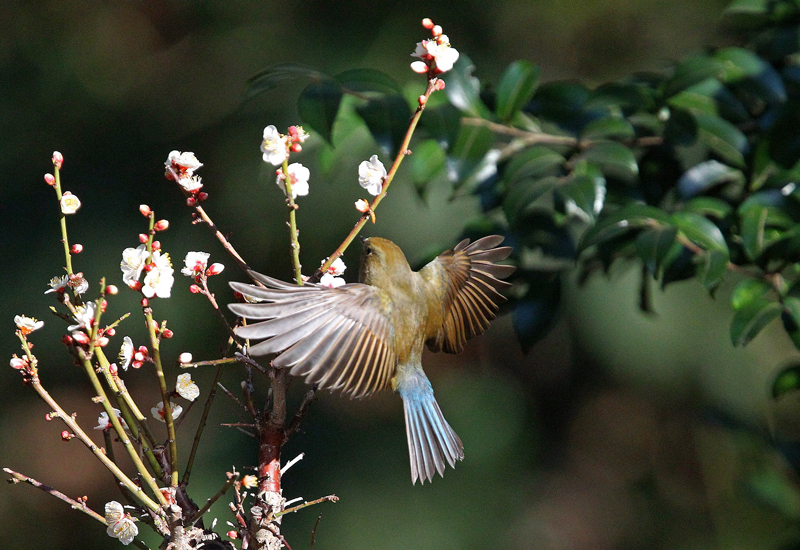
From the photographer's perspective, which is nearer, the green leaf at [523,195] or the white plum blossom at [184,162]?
the white plum blossom at [184,162]

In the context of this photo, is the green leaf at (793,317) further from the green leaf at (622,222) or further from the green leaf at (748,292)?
the green leaf at (622,222)

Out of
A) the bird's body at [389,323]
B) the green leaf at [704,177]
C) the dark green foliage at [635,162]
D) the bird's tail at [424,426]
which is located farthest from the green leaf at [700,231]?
the bird's tail at [424,426]

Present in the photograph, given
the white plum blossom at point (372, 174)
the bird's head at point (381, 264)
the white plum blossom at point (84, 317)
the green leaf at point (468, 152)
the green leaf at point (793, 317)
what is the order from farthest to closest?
the green leaf at point (468, 152)
the green leaf at point (793, 317)
the bird's head at point (381, 264)
the white plum blossom at point (372, 174)
the white plum blossom at point (84, 317)

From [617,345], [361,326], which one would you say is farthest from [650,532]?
[361,326]

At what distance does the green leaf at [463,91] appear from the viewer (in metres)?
0.93

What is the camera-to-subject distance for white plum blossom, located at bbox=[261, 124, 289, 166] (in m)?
0.46

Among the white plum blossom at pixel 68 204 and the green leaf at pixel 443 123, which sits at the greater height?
the white plum blossom at pixel 68 204

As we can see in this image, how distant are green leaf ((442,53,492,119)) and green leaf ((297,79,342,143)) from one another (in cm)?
15

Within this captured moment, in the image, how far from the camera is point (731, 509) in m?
1.76

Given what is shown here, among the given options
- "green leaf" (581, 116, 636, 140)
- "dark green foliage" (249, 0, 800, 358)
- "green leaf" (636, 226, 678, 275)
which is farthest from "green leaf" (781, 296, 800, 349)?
"green leaf" (581, 116, 636, 140)

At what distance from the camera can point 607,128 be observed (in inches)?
35.5

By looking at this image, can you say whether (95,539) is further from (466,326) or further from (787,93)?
(787,93)

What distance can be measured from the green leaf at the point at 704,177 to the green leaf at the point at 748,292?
16 centimetres

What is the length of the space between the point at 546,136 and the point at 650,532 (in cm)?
133
